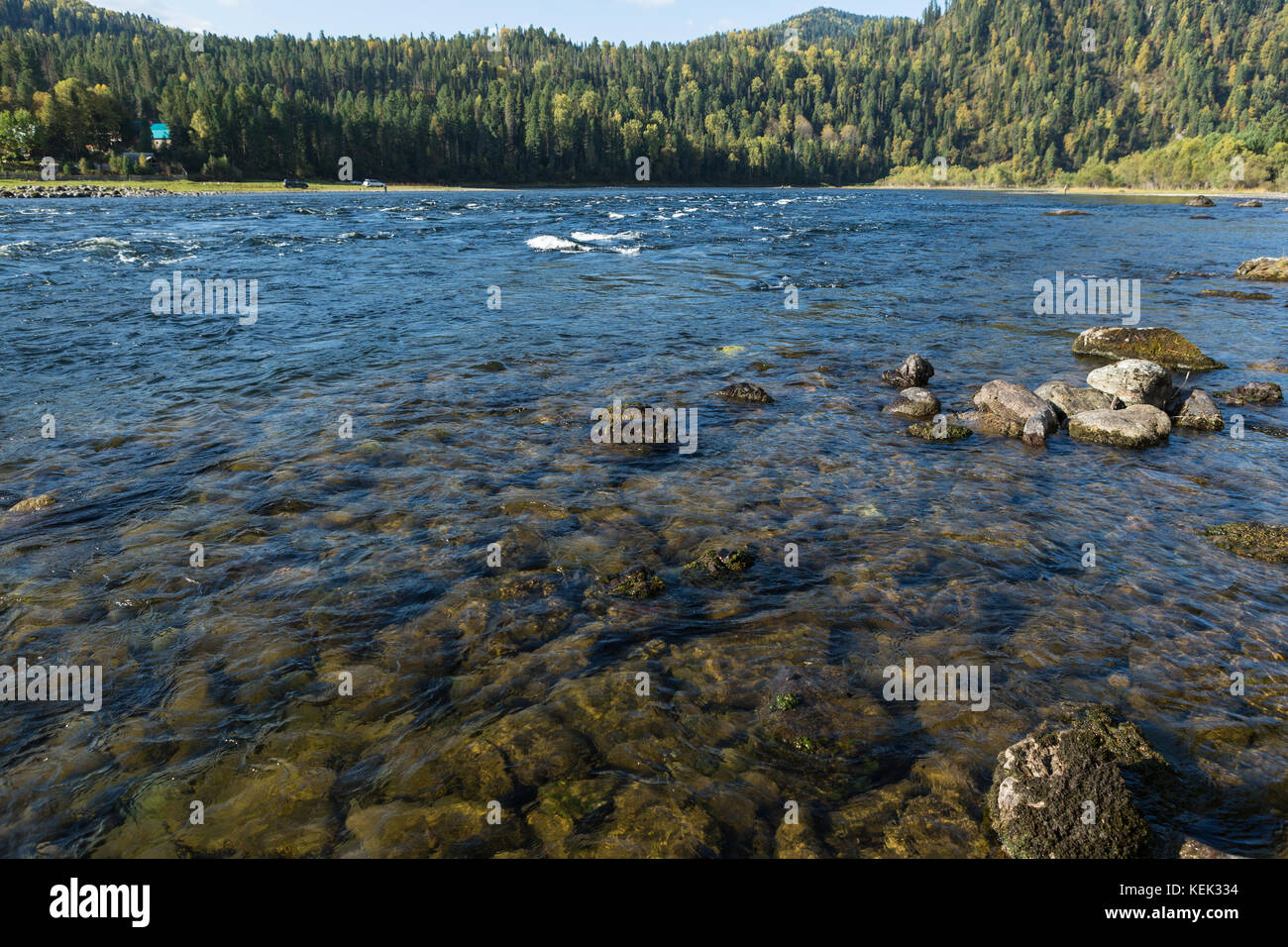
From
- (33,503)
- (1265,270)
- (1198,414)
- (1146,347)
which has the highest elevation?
(1265,270)

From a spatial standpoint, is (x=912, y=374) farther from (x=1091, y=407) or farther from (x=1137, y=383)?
(x=1137, y=383)

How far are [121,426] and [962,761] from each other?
544 inches

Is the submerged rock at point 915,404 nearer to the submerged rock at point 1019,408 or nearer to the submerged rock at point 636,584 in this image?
the submerged rock at point 1019,408

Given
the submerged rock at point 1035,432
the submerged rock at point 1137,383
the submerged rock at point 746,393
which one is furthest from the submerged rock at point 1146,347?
the submerged rock at point 746,393

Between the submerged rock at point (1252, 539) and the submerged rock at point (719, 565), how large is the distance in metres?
6.20

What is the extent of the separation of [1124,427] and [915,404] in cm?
358

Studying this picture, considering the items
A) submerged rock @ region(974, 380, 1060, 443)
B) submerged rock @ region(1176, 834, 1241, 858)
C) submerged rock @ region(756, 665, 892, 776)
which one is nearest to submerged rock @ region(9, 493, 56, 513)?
submerged rock @ region(756, 665, 892, 776)

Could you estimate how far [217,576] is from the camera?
8.09 metres

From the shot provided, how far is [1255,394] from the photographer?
15141 millimetres

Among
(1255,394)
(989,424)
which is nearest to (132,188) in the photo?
(989,424)

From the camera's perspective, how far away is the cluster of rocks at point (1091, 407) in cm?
1312

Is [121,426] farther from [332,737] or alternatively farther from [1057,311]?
[1057,311]
